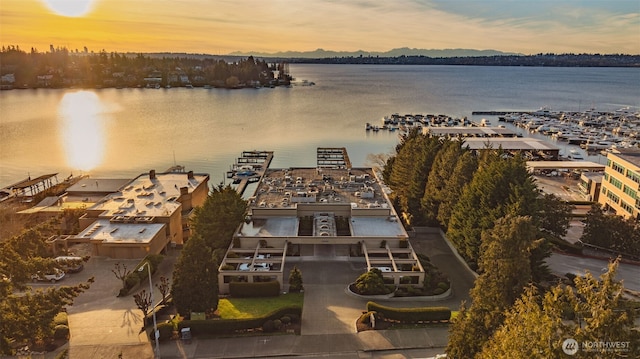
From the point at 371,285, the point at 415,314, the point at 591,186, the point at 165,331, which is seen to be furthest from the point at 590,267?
the point at 165,331

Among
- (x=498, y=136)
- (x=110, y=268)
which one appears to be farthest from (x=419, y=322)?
(x=498, y=136)

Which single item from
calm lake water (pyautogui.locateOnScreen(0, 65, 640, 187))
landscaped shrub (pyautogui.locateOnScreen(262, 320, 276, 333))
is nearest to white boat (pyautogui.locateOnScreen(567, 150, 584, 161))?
calm lake water (pyautogui.locateOnScreen(0, 65, 640, 187))

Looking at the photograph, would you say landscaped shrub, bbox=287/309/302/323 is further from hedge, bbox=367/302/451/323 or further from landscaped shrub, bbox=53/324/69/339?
landscaped shrub, bbox=53/324/69/339

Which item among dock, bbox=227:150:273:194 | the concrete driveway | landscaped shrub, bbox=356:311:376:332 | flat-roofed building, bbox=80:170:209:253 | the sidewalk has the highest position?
flat-roofed building, bbox=80:170:209:253

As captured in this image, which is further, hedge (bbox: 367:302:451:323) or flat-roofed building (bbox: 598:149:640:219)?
flat-roofed building (bbox: 598:149:640:219)

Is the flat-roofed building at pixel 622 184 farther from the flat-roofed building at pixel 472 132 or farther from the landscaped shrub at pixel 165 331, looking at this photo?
the landscaped shrub at pixel 165 331

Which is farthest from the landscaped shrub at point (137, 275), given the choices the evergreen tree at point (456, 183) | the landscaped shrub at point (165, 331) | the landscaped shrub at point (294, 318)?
the evergreen tree at point (456, 183)
